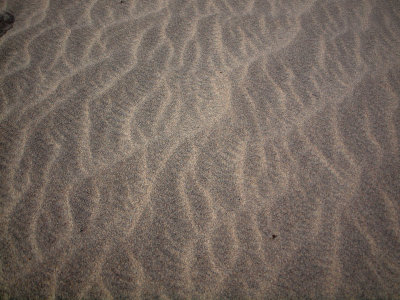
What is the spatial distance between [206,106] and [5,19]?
82.6 inches

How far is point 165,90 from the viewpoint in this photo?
2.02 metres

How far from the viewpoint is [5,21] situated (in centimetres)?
241

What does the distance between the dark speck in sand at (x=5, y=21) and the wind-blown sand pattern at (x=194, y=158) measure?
72 mm

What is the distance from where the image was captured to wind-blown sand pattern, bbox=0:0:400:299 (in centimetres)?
134

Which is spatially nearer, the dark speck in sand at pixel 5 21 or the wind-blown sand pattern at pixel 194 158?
the wind-blown sand pattern at pixel 194 158

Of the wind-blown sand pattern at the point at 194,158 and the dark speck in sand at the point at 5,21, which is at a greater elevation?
the dark speck in sand at the point at 5,21

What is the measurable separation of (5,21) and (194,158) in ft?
7.41

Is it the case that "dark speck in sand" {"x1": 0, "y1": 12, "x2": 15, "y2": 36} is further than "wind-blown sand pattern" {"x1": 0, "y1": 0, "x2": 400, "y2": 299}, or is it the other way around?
"dark speck in sand" {"x1": 0, "y1": 12, "x2": 15, "y2": 36}

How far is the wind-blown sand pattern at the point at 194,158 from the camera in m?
1.34

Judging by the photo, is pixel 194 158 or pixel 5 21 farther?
pixel 5 21

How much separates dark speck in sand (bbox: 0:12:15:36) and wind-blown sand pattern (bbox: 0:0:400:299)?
0.23 ft

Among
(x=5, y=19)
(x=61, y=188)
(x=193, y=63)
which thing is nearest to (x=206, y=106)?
(x=193, y=63)

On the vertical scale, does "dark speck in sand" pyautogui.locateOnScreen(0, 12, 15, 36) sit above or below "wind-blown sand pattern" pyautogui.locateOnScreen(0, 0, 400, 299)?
above

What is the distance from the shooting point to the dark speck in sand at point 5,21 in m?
2.35
